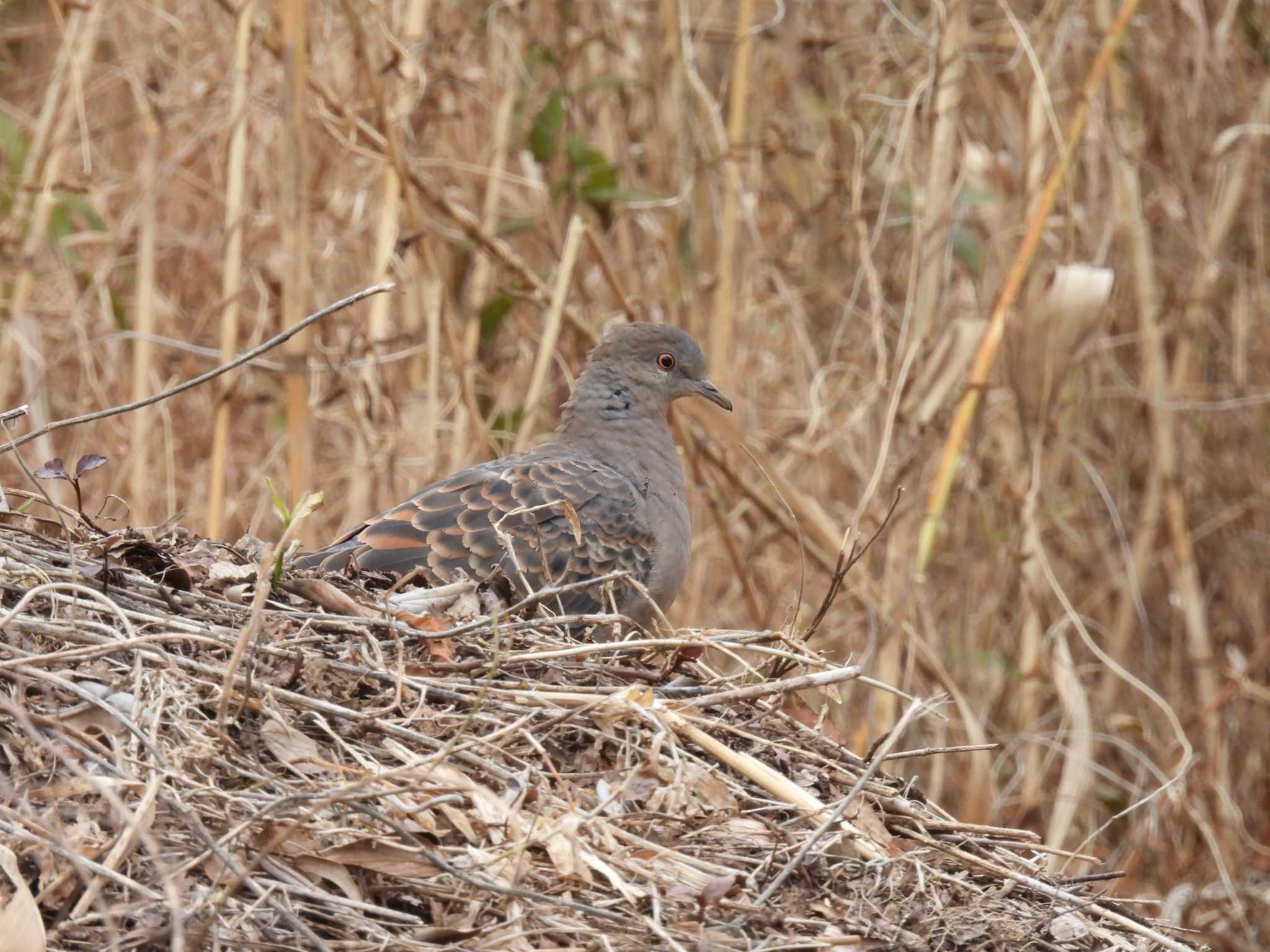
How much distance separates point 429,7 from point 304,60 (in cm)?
82

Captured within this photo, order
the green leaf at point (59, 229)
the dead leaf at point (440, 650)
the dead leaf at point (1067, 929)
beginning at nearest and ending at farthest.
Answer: the dead leaf at point (1067, 929) < the dead leaf at point (440, 650) < the green leaf at point (59, 229)

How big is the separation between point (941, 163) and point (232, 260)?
7.08 ft

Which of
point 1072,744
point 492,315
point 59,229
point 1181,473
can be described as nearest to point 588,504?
point 492,315

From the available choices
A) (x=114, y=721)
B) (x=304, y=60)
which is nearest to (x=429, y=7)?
(x=304, y=60)

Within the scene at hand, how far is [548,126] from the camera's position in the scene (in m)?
5.08

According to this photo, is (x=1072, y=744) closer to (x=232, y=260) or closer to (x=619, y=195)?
(x=619, y=195)

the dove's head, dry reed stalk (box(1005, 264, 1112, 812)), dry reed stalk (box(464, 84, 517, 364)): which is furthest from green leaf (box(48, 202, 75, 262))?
dry reed stalk (box(1005, 264, 1112, 812))

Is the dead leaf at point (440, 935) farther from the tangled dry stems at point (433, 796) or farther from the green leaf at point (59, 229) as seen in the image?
the green leaf at point (59, 229)

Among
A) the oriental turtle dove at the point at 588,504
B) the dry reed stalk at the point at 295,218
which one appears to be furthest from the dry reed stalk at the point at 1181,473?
the dry reed stalk at the point at 295,218

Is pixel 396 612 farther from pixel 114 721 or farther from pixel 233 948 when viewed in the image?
pixel 233 948

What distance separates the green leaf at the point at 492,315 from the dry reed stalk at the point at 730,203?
0.71 metres

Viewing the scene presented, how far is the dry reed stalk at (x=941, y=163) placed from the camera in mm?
4488

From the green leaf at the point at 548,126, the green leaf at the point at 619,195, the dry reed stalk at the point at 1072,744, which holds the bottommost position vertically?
the dry reed stalk at the point at 1072,744

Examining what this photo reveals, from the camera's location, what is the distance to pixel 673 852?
2045mm
